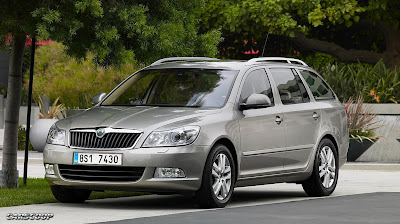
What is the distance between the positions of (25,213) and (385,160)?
11631 millimetres

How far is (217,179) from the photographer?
1171cm

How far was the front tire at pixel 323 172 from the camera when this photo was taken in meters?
13.8

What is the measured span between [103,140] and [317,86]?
4010 mm

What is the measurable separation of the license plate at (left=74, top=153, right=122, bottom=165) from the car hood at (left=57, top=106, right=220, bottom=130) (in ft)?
1.07

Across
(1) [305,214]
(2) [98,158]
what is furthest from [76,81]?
(1) [305,214]

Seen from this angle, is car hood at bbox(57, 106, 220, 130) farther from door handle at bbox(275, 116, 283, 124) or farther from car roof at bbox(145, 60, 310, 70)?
door handle at bbox(275, 116, 283, 124)

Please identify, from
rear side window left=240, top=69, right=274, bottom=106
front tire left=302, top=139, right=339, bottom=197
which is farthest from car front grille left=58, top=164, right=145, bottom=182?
front tire left=302, top=139, right=339, bottom=197

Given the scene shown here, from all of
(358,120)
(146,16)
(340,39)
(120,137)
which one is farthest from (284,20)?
(120,137)

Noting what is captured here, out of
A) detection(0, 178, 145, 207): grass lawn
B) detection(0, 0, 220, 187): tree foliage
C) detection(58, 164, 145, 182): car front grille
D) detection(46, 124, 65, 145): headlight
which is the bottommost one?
detection(0, 178, 145, 207): grass lawn

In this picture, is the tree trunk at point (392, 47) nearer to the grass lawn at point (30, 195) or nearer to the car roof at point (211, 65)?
the grass lawn at point (30, 195)

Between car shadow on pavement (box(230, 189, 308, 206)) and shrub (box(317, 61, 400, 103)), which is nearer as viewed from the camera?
car shadow on pavement (box(230, 189, 308, 206))

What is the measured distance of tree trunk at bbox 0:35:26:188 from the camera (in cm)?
1407

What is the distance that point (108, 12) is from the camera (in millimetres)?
12922

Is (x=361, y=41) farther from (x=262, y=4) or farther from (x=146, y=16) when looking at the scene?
(x=146, y=16)
